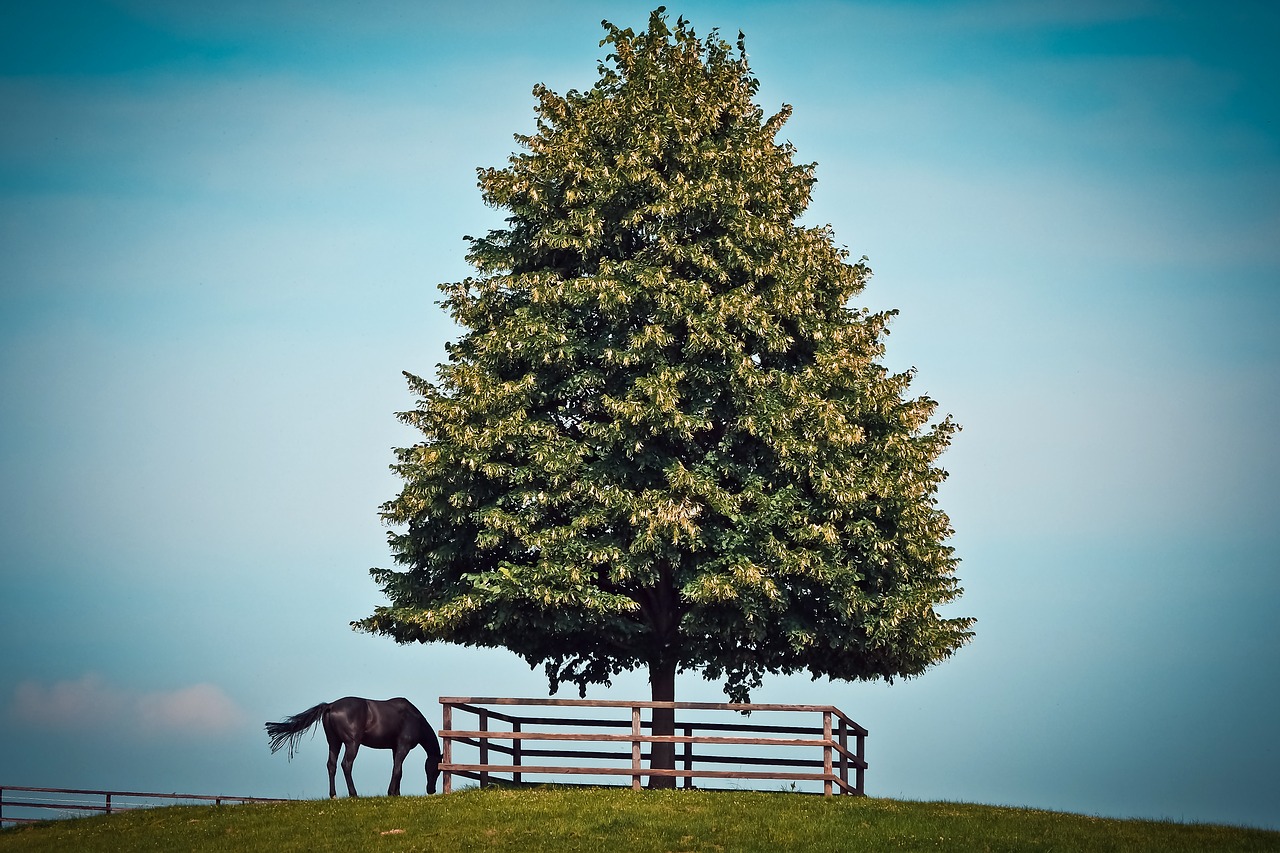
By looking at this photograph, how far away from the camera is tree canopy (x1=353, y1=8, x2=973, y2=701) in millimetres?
29531

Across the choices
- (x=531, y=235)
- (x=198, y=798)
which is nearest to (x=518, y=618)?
(x=531, y=235)

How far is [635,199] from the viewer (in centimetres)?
3186

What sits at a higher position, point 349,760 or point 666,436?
point 666,436

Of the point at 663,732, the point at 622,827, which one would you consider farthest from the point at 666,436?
the point at 622,827

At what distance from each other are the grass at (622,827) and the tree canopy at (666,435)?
411 cm

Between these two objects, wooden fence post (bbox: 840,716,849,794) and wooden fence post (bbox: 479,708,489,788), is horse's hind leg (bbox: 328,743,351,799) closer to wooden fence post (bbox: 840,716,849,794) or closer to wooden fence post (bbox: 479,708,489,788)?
wooden fence post (bbox: 479,708,489,788)

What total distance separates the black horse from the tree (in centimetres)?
211

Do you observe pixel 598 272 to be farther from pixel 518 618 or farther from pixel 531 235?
pixel 518 618

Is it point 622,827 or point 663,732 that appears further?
point 663,732

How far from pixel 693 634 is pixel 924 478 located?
655 centimetres

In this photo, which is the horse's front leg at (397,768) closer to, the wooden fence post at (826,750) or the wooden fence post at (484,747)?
the wooden fence post at (484,747)

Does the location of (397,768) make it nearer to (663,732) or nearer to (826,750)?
(663,732)

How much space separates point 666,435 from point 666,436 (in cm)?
5

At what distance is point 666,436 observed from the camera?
100.0ft
